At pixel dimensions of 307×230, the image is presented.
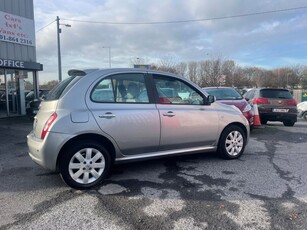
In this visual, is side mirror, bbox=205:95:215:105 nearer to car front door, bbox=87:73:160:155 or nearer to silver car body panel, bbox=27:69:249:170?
silver car body panel, bbox=27:69:249:170

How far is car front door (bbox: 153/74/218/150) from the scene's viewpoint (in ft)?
15.1

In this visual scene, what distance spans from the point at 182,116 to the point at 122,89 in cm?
115

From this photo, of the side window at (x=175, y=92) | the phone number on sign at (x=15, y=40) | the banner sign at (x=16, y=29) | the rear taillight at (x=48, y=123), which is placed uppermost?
the banner sign at (x=16, y=29)

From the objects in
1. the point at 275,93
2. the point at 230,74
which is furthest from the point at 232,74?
the point at 275,93

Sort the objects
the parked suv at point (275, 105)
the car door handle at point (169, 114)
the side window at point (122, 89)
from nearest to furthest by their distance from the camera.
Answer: the side window at point (122, 89) → the car door handle at point (169, 114) → the parked suv at point (275, 105)

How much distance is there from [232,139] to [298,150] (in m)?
2.04

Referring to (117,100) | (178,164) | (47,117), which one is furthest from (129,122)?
(178,164)

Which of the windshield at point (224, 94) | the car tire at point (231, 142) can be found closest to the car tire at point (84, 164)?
the car tire at point (231, 142)

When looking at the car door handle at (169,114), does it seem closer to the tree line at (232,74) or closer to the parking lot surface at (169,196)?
the parking lot surface at (169,196)

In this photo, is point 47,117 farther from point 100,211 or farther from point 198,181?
point 198,181

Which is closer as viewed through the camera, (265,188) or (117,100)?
(265,188)

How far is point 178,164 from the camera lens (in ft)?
16.9

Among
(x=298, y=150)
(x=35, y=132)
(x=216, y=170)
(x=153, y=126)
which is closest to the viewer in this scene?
(x=35, y=132)

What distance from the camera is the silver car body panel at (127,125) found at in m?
3.80
